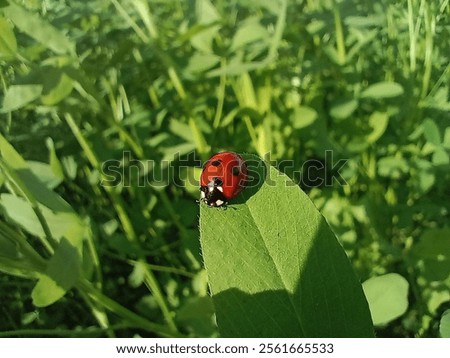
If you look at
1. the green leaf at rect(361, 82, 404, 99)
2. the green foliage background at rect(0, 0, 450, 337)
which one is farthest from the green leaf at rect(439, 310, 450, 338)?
the green leaf at rect(361, 82, 404, 99)

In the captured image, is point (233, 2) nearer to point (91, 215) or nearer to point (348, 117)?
point (348, 117)

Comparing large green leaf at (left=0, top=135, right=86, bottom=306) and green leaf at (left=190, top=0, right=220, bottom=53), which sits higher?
green leaf at (left=190, top=0, right=220, bottom=53)

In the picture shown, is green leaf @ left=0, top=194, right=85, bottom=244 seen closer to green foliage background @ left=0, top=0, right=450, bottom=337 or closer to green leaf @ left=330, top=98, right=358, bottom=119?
green foliage background @ left=0, top=0, right=450, bottom=337

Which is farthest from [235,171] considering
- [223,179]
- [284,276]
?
[284,276]

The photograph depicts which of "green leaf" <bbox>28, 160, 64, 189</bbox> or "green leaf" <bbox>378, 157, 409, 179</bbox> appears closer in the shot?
"green leaf" <bbox>28, 160, 64, 189</bbox>

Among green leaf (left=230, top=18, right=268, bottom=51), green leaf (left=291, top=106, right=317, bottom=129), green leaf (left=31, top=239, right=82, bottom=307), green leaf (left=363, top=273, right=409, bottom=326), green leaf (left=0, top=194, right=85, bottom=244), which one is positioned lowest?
green leaf (left=363, top=273, right=409, bottom=326)

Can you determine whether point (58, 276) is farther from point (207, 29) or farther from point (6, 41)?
point (207, 29)


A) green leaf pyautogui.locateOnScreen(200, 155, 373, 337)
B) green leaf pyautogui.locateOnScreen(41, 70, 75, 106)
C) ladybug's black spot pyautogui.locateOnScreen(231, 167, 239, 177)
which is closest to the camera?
green leaf pyautogui.locateOnScreen(200, 155, 373, 337)

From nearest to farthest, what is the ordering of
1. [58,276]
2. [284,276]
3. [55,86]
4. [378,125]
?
[284,276]
[58,276]
[55,86]
[378,125]
